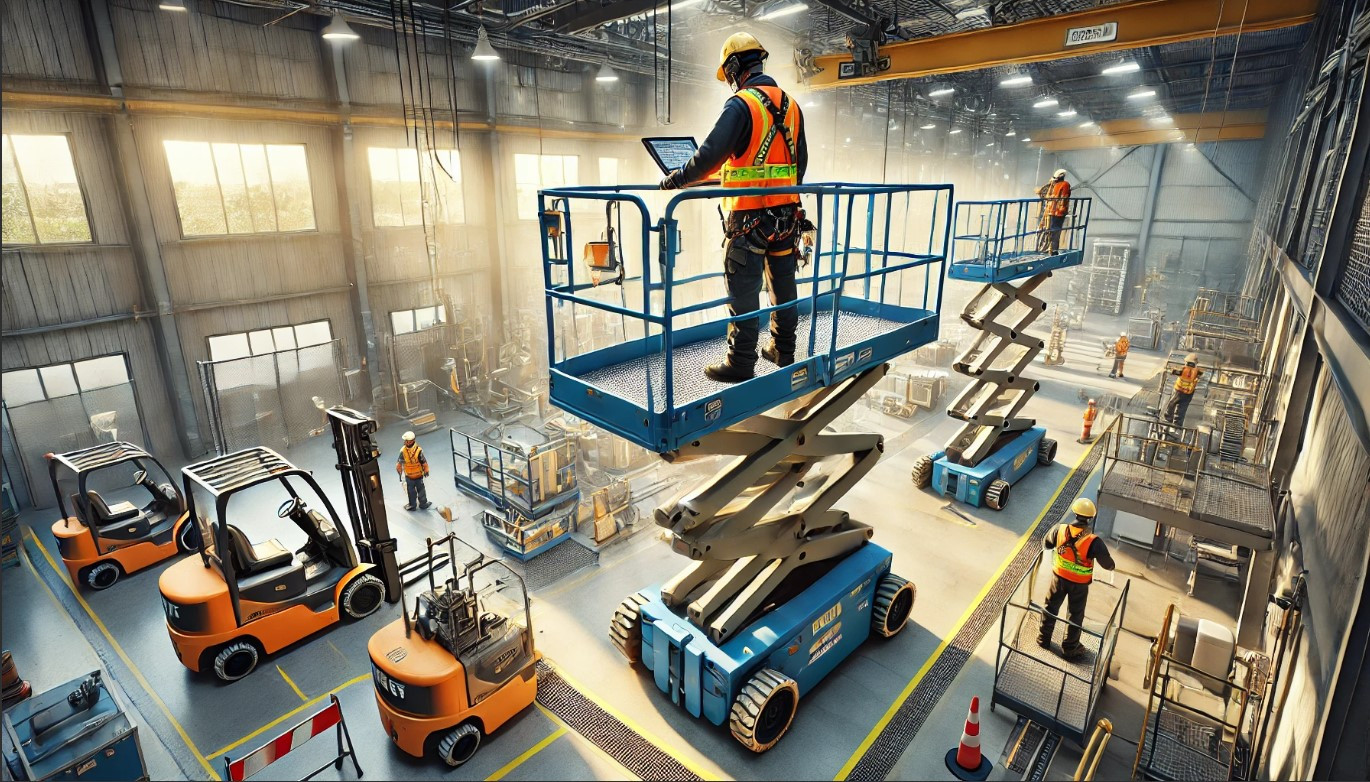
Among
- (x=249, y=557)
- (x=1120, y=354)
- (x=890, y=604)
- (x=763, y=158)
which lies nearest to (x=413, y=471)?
(x=249, y=557)

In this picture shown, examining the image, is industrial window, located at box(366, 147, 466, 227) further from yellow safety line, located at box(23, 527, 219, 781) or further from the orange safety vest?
yellow safety line, located at box(23, 527, 219, 781)

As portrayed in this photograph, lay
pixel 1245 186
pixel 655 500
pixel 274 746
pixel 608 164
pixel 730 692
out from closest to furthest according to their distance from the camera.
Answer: pixel 274 746
pixel 730 692
pixel 655 500
pixel 608 164
pixel 1245 186

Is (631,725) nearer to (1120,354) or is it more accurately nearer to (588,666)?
(588,666)

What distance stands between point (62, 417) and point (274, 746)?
1088 cm

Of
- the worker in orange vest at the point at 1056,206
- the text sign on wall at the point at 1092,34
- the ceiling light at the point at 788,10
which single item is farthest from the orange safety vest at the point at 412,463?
the text sign on wall at the point at 1092,34

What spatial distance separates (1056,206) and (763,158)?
35.5 feet

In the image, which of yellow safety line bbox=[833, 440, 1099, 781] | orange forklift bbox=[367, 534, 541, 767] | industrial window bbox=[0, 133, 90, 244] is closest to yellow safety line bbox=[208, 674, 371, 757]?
orange forklift bbox=[367, 534, 541, 767]

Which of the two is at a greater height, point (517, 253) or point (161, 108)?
point (161, 108)

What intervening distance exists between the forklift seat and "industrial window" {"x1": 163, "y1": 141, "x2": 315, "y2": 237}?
9.27 m

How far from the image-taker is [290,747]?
18.8ft

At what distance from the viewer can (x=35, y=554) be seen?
35.3 feet

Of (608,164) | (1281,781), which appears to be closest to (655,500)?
(1281,781)

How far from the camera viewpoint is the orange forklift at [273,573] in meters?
7.45

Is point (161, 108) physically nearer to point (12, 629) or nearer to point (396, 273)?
point (396, 273)
